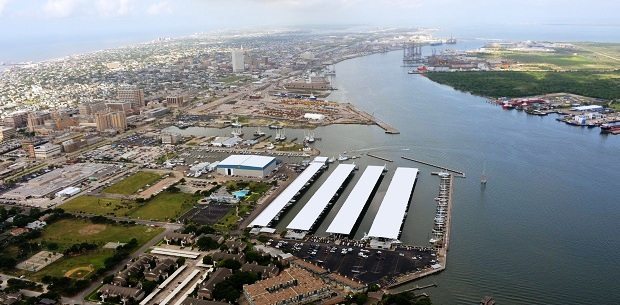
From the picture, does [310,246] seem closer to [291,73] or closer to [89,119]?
[89,119]

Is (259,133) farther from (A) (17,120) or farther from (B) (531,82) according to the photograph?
(B) (531,82)

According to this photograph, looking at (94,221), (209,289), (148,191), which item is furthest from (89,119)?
(209,289)

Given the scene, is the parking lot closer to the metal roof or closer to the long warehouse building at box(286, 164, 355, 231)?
the long warehouse building at box(286, 164, 355, 231)

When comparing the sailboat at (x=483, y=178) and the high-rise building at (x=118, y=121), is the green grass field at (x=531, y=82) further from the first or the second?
the high-rise building at (x=118, y=121)

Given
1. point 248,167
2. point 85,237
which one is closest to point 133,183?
point 248,167

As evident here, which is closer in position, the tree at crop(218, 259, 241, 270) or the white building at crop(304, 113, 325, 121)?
the tree at crop(218, 259, 241, 270)

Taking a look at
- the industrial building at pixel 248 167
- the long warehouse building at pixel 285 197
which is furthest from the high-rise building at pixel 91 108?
the long warehouse building at pixel 285 197

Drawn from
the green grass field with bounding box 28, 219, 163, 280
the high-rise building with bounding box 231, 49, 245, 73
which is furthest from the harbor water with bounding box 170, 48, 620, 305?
the high-rise building with bounding box 231, 49, 245, 73

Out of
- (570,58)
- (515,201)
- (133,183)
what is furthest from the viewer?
(570,58)
